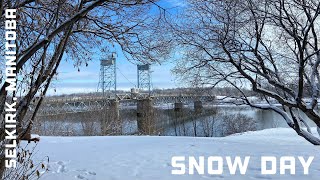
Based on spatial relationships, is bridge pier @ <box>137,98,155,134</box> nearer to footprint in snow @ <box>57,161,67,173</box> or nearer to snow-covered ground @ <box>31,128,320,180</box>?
snow-covered ground @ <box>31,128,320,180</box>

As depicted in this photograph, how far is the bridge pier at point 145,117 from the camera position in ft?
84.5

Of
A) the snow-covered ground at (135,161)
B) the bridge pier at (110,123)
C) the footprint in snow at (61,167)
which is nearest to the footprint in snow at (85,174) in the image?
the snow-covered ground at (135,161)

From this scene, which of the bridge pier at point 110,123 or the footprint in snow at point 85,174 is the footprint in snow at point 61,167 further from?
the bridge pier at point 110,123

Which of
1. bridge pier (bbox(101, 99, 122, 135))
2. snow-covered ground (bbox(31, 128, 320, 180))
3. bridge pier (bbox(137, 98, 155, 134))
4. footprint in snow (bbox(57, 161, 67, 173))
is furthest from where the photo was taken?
bridge pier (bbox(137, 98, 155, 134))

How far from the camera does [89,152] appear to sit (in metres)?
7.24

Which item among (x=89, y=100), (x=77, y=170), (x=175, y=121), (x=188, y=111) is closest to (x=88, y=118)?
(x=89, y=100)

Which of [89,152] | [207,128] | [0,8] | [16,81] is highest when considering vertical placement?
[0,8]

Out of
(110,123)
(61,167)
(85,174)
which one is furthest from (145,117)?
(85,174)

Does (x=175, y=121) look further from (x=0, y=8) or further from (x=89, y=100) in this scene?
(x=0, y=8)

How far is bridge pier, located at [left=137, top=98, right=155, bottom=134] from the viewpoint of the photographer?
25752 mm

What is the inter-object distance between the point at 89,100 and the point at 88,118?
453 centimetres

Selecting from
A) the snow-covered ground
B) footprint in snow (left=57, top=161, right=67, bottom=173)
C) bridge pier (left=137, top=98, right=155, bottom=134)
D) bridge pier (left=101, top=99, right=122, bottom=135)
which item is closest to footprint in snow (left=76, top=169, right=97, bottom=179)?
the snow-covered ground

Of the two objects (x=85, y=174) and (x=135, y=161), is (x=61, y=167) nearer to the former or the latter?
(x=85, y=174)

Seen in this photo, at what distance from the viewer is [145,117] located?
27.0 m
